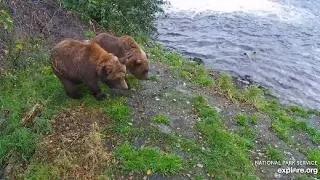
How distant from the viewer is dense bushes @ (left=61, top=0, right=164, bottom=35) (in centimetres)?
1273

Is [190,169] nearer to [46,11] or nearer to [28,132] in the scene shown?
[28,132]

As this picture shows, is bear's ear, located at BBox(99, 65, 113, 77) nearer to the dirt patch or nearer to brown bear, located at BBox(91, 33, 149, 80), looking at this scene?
the dirt patch

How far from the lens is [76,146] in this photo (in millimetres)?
7273

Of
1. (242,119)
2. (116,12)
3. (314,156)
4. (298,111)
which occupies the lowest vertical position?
(298,111)

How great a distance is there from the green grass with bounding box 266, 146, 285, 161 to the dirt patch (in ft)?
10.4

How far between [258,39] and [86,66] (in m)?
9.56

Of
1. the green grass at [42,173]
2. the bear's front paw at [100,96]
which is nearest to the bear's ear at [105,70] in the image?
the bear's front paw at [100,96]

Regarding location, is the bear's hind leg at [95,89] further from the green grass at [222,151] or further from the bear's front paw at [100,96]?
the green grass at [222,151]

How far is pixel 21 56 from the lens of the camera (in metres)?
9.41

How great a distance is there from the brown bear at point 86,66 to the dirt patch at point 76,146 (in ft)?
2.15

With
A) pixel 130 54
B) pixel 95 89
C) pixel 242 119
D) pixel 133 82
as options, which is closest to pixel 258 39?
pixel 242 119

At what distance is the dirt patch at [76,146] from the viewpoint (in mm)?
6844

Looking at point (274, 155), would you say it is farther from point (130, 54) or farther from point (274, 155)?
point (130, 54)

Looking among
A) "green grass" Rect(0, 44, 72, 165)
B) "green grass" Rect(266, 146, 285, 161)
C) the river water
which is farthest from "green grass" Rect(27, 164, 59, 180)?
the river water
